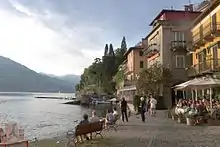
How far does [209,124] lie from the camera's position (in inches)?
816

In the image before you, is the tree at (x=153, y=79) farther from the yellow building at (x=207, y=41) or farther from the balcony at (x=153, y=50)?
the yellow building at (x=207, y=41)

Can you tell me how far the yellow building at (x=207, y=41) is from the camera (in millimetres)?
33219

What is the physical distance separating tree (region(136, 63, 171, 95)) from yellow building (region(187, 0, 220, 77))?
4718 millimetres

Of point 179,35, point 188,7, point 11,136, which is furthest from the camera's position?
point 188,7

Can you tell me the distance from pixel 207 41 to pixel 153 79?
10.2m

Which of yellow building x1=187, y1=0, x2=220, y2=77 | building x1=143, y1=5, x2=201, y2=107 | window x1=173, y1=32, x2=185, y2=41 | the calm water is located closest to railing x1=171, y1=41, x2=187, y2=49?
building x1=143, y1=5, x2=201, y2=107

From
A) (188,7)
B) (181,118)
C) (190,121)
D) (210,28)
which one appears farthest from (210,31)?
(188,7)

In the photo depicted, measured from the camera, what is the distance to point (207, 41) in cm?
3631

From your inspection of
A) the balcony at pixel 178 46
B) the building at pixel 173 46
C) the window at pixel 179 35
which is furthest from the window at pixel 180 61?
the window at pixel 179 35

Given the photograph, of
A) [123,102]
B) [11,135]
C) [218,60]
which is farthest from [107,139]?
[218,60]

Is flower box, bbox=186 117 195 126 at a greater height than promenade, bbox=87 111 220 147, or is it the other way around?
flower box, bbox=186 117 195 126

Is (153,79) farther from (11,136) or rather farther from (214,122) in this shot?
(11,136)

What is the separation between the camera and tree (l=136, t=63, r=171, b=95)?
44.5 metres

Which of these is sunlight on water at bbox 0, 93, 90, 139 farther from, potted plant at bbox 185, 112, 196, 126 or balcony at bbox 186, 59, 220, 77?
balcony at bbox 186, 59, 220, 77
